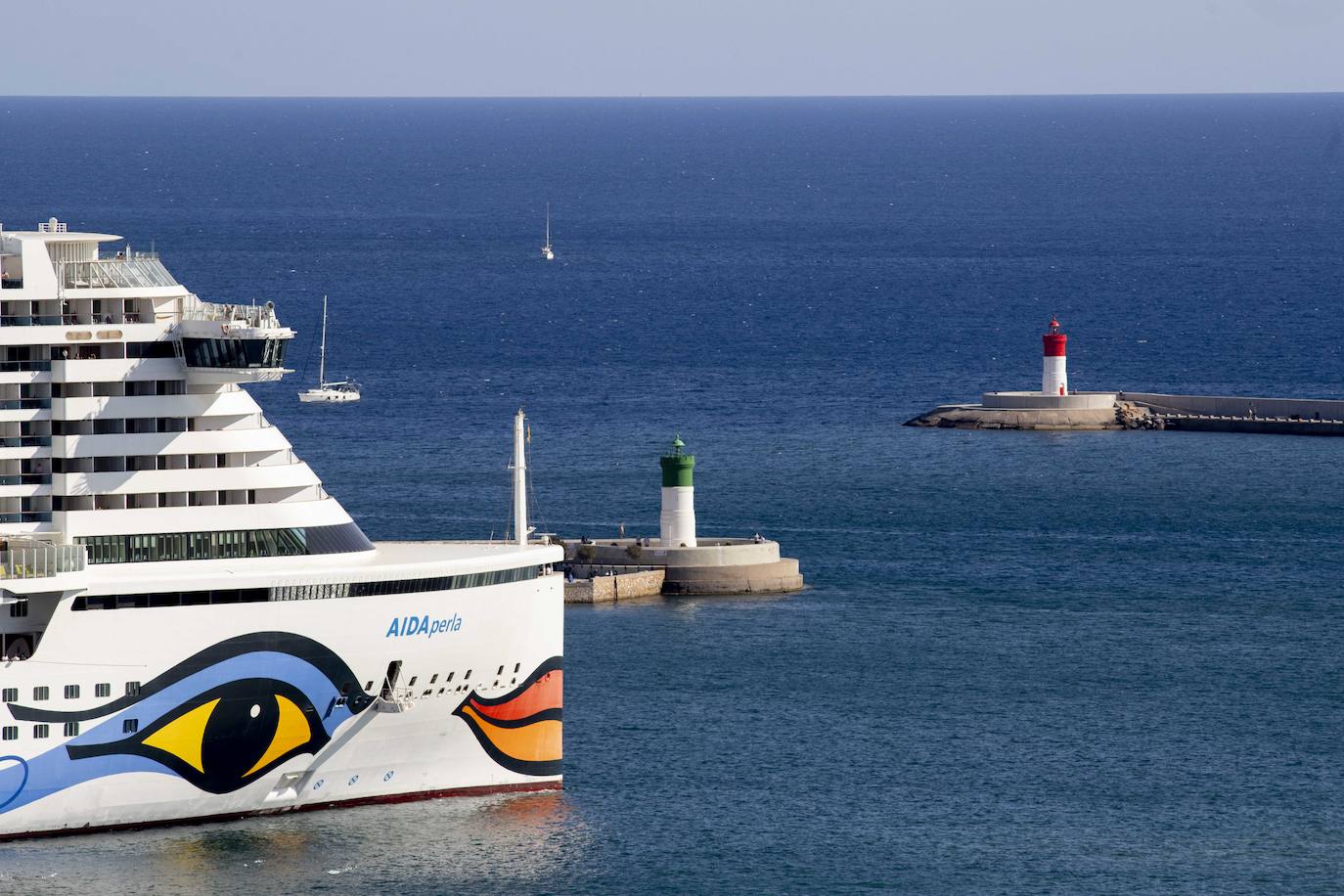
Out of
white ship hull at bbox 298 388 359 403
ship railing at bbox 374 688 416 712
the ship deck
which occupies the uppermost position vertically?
white ship hull at bbox 298 388 359 403

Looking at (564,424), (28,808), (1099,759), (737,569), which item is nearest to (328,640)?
(28,808)

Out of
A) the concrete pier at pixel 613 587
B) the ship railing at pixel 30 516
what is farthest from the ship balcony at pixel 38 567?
the concrete pier at pixel 613 587

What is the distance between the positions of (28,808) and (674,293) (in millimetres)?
115699

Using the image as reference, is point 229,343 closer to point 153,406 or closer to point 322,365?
point 153,406

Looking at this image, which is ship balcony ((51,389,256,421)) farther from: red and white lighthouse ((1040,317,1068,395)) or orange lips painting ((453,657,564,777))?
red and white lighthouse ((1040,317,1068,395))

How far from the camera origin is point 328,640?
4559cm

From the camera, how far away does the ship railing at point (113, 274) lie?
45.8 meters

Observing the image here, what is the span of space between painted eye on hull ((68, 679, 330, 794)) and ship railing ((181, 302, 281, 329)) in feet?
19.1

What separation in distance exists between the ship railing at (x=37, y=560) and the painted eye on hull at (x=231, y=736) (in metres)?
2.86

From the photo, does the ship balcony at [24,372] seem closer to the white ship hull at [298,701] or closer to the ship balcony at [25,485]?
the ship balcony at [25,485]

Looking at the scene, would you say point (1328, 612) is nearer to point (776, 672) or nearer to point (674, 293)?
point (776, 672)

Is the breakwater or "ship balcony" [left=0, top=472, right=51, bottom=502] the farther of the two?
the breakwater

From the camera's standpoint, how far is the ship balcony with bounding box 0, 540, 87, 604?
43.1 meters

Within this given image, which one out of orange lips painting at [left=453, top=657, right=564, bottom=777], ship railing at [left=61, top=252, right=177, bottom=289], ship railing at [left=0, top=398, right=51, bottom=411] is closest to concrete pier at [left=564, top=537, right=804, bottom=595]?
orange lips painting at [left=453, top=657, right=564, bottom=777]
